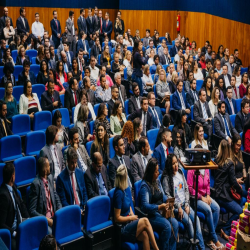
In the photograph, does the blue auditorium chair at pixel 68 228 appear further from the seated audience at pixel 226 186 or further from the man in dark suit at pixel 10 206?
the seated audience at pixel 226 186

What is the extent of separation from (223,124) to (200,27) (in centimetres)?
604

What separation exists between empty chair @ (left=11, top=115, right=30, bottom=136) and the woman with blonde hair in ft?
7.10

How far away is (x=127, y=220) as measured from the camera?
3.93m

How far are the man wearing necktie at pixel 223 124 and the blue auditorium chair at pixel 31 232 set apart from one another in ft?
11.5

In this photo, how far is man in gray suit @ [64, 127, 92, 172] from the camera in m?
4.68

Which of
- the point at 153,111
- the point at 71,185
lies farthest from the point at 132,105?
the point at 71,185

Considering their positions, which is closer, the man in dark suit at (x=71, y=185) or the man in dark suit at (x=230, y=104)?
the man in dark suit at (x=71, y=185)

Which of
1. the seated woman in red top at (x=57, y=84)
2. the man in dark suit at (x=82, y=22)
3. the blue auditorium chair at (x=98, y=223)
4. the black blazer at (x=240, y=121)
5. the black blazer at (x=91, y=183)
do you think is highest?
the man in dark suit at (x=82, y=22)

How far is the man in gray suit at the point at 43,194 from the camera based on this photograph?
3.90 meters

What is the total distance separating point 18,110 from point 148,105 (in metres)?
1.87

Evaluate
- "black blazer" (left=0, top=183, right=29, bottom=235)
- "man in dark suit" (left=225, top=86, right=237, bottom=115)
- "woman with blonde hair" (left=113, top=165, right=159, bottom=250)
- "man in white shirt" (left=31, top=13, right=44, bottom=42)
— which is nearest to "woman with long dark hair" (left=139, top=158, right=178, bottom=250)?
"woman with blonde hair" (left=113, top=165, right=159, bottom=250)

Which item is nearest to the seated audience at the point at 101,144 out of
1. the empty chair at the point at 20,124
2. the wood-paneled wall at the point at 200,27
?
the empty chair at the point at 20,124

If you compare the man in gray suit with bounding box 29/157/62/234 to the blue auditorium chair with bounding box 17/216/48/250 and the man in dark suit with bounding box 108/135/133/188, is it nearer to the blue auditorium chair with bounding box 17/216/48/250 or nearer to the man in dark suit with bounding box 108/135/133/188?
the blue auditorium chair with bounding box 17/216/48/250

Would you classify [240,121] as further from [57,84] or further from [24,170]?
[24,170]
